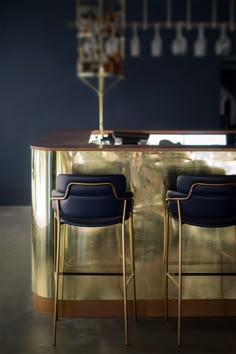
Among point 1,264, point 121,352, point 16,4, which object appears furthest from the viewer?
point 16,4

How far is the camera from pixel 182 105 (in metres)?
7.38

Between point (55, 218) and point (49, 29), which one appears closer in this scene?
point (55, 218)

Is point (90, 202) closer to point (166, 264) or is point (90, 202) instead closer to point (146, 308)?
point (166, 264)

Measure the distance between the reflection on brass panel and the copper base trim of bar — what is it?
0.04 meters

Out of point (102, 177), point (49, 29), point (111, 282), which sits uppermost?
point (49, 29)

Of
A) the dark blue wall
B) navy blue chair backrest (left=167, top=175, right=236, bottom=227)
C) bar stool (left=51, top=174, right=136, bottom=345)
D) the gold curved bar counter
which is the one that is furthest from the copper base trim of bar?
the dark blue wall

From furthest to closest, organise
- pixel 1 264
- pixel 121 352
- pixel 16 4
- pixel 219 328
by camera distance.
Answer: pixel 16 4 → pixel 1 264 → pixel 219 328 → pixel 121 352

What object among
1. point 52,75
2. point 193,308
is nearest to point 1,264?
point 193,308

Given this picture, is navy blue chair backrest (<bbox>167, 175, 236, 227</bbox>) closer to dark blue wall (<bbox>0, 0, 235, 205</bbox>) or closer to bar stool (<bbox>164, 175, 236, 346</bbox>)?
bar stool (<bbox>164, 175, 236, 346</bbox>)

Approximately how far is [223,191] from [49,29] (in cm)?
462

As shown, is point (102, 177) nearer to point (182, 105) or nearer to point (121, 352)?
point (121, 352)

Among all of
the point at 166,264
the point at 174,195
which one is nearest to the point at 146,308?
the point at 166,264

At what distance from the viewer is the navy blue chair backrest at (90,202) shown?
3238 mm

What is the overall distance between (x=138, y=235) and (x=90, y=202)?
525 mm
